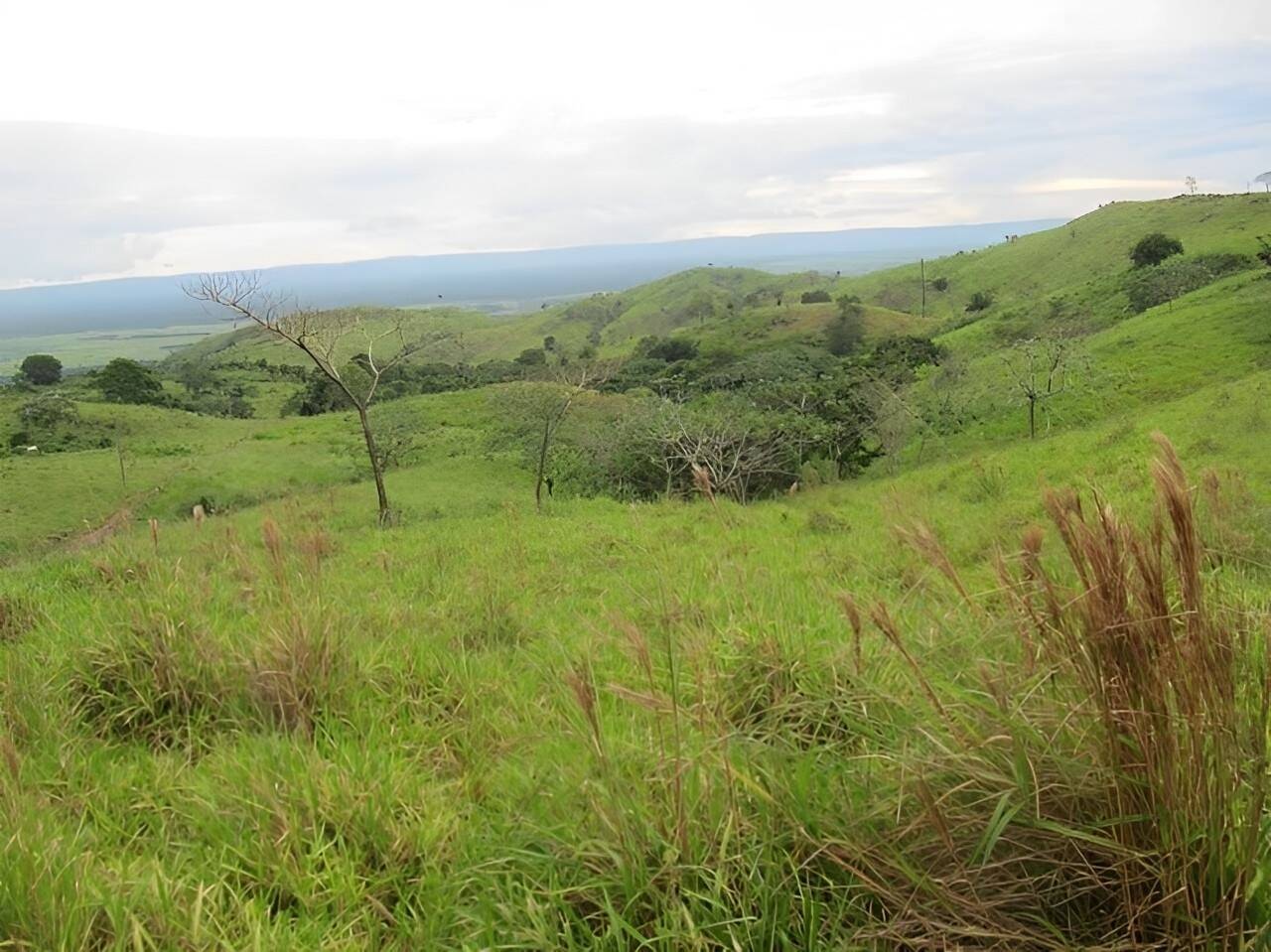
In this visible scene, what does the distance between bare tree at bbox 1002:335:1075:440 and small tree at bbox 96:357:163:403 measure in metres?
51.2

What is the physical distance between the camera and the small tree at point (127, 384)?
175ft

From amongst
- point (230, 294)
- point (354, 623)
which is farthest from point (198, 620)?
point (230, 294)

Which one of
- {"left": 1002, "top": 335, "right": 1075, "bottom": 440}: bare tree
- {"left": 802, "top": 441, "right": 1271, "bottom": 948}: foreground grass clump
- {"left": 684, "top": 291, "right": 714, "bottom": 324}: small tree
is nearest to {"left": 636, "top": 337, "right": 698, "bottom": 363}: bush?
{"left": 1002, "top": 335, "right": 1075, "bottom": 440}: bare tree

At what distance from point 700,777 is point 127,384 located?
207 ft

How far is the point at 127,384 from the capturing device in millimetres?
54875

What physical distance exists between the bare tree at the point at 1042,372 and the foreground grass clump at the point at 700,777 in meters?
27.5

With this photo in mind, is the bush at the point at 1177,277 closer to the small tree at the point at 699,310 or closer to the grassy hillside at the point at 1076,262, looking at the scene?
the grassy hillside at the point at 1076,262

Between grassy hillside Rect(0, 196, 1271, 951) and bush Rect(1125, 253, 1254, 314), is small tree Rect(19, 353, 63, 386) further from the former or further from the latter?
bush Rect(1125, 253, 1254, 314)

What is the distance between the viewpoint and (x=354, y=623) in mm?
4539

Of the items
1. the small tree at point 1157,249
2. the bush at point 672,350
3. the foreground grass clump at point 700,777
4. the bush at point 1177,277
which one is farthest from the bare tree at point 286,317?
the small tree at point 1157,249

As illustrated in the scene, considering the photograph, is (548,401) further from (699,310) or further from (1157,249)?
(699,310)

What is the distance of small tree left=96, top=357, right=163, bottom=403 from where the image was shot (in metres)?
53.3

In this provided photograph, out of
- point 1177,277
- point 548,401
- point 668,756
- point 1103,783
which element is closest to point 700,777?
point 668,756

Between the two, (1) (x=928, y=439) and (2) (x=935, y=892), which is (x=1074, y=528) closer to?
(2) (x=935, y=892)
